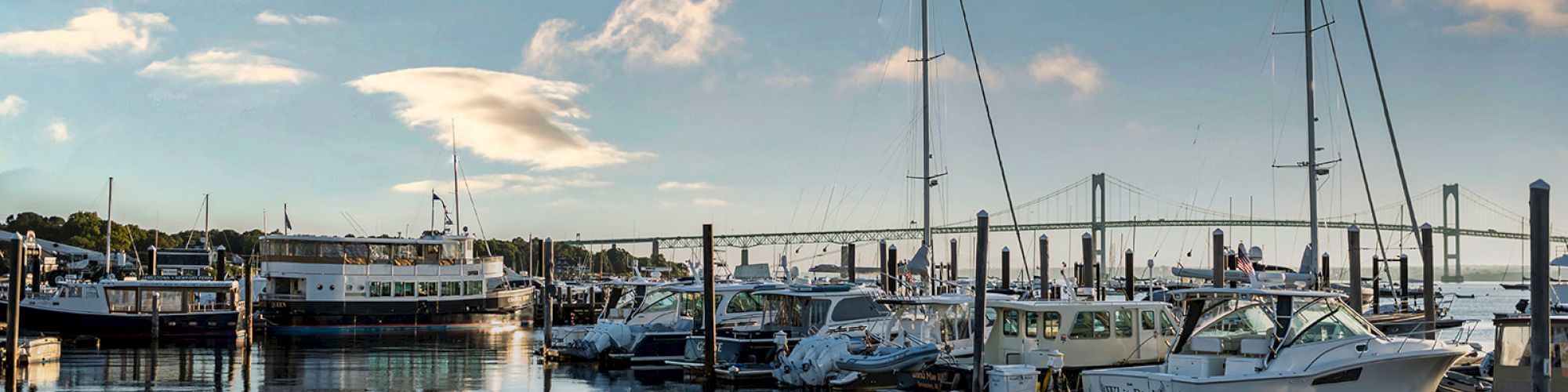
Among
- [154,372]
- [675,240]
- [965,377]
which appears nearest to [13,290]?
[154,372]

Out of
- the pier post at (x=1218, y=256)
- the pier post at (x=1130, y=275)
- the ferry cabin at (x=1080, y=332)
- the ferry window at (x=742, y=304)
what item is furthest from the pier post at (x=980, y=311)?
the pier post at (x=1130, y=275)

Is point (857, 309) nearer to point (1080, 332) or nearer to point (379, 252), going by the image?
point (1080, 332)

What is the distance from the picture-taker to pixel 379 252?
50.7m

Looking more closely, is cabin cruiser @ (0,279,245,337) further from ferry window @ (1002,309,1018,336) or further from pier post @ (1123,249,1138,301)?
ferry window @ (1002,309,1018,336)

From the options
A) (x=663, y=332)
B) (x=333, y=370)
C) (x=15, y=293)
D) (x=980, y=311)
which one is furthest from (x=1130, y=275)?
(x=15, y=293)

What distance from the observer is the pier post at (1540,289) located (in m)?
16.5

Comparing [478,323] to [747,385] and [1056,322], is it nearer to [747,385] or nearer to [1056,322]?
[747,385]

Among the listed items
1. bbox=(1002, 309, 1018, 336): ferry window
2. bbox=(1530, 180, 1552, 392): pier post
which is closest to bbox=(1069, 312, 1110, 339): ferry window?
bbox=(1002, 309, 1018, 336): ferry window

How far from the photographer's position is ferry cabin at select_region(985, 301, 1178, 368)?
74.8 feet

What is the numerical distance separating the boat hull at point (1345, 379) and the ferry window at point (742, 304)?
567 inches

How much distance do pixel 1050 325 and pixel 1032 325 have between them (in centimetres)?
30

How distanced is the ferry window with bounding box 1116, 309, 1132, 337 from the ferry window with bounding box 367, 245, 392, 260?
3405 centimetres

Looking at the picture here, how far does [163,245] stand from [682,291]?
8841 cm

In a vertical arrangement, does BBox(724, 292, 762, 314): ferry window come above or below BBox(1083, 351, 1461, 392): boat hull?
above
